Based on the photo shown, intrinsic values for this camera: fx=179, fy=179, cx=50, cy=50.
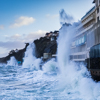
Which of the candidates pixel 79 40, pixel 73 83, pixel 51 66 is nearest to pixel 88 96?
pixel 73 83

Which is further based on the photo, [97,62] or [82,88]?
[97,62]

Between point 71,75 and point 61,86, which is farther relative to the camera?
Result: point 71,75

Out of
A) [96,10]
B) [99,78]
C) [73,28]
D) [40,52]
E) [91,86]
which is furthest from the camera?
[40,52]

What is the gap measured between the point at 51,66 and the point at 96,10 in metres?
12.6

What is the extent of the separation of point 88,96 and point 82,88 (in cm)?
139

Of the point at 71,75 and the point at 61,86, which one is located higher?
the point at 71,75

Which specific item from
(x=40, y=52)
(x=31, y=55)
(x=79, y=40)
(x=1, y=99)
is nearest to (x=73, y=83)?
(x=1, y=99)

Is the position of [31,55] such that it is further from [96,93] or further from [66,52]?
[96,93]

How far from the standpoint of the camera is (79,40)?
3042 centimetres

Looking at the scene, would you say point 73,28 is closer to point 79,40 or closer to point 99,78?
point 79,40

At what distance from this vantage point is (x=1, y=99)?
9375mm

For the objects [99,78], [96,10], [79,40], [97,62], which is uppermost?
[96,10]

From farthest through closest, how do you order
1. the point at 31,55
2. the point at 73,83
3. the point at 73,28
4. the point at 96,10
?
1. the point at 31,55
2. the point at 96,10
3. the point at 73,28
4. the point at 73,83

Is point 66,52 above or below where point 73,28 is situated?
below
